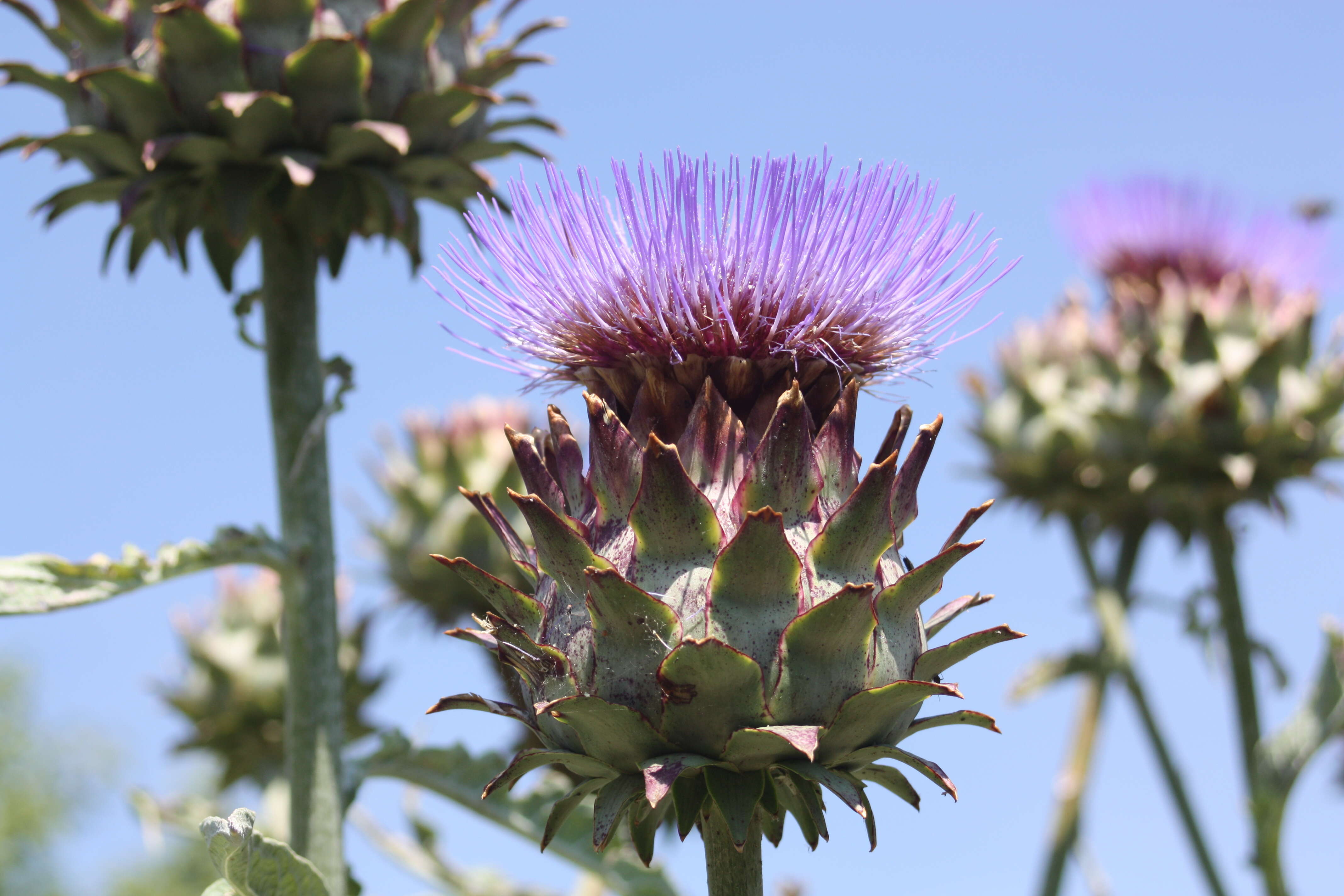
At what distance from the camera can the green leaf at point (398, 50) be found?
1824mm

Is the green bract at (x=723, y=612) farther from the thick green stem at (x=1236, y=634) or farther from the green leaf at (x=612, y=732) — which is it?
the thick green stem at (x=1236, y=634)

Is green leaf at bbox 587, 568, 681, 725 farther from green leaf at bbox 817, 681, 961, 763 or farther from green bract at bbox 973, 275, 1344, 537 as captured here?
green bract at bbox 973, 275, 1344, 537

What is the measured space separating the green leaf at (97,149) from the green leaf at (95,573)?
57cm

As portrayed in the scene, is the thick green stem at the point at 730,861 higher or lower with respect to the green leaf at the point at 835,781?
lower

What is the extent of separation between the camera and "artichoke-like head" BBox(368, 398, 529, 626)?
3598mm

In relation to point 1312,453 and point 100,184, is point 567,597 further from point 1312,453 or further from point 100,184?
point 1312,453

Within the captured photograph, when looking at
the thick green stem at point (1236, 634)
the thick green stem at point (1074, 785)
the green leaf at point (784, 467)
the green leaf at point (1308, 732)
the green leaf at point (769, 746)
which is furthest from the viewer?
the thick green stem at point (1074, 785)

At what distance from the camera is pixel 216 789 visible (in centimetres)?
345

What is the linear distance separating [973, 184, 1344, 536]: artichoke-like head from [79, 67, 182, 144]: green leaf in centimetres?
251

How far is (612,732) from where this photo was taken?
1131 millimetres

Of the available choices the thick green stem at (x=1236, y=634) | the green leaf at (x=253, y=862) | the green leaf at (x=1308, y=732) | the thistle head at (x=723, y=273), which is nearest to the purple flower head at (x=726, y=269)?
the thistle head at (x=723, y=273)

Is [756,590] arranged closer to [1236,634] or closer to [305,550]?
[305,550]

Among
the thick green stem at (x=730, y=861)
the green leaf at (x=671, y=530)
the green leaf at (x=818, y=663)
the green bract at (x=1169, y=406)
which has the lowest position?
the thick green stem at (x=730, y=861)

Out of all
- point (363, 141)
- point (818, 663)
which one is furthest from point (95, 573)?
point (818, 663)
